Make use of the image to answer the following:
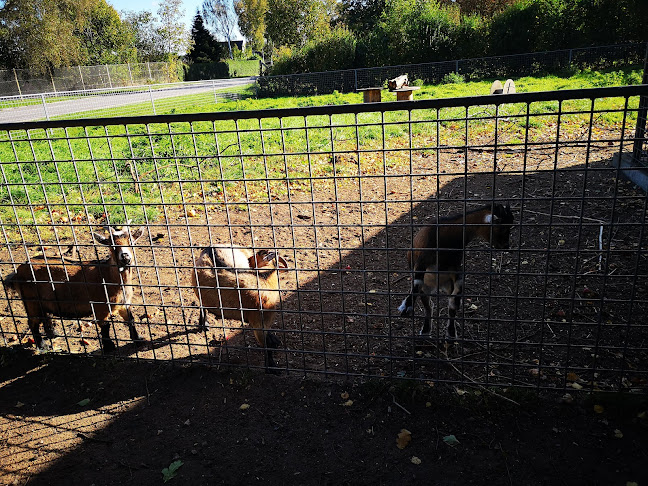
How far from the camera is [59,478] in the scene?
9.59 feet

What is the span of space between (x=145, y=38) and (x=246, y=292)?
54860mm

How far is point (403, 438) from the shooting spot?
9.74ft

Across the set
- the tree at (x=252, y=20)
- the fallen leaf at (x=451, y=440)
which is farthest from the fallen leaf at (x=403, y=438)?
the tree at (x=252, y=20)

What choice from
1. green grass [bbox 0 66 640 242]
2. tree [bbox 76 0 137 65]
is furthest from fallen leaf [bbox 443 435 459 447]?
tree [bbox 76 0 137 65]

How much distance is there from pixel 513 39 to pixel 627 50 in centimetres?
665

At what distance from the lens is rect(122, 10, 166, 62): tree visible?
Result: 49500mm

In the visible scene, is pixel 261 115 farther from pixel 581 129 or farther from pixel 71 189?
pixel 581 129

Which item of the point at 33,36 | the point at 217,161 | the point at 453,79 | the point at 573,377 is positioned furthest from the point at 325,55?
the point at 573,377

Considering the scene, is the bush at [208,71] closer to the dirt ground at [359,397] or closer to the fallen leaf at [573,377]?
the dirt ground at [359,397]

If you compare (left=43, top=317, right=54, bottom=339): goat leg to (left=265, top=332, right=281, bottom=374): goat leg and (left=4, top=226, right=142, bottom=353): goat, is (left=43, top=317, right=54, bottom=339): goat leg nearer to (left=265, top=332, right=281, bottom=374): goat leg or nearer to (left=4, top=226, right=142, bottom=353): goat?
(left=4, top=226, right=142, bottom=353): goat

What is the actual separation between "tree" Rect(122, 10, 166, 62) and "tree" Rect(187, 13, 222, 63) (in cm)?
805

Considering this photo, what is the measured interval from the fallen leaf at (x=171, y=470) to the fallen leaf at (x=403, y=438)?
1.37 metres

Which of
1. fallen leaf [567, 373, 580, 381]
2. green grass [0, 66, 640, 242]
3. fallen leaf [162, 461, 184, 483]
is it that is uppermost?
green grass [0, 66, 640, 242]

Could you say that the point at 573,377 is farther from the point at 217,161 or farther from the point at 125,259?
the point at 217,161
